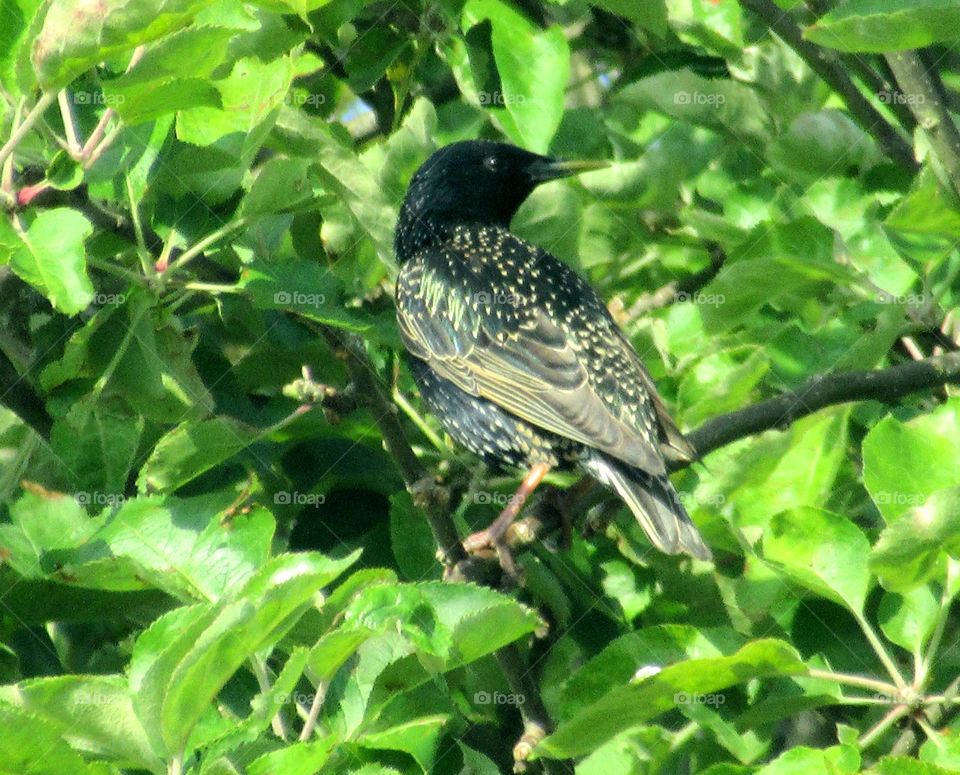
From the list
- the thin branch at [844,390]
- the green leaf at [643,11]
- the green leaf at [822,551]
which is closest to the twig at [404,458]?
the thin branch at [844,390]

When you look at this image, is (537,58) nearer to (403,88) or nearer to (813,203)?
(403,88)

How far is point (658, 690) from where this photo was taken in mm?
2408

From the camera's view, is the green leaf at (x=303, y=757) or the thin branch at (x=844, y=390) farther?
the thin branch at (x=844, y=390)

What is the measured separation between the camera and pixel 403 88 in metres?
3.88

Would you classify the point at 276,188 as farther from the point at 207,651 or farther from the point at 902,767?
the point at 902,767

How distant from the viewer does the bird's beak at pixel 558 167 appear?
4109mm

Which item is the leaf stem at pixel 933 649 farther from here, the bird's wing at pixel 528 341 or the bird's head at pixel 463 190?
the bird's head at pixel 463 190

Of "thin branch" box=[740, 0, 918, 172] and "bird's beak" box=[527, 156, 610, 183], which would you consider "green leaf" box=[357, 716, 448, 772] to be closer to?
"thin branch" box=[740, 0, 918, 172]

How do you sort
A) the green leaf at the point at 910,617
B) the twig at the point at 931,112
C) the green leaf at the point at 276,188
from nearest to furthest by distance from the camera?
1. the green leaf at the point at 910,617
2. the green leaf at the point at 276,188
3. the twig at the point at 931,112

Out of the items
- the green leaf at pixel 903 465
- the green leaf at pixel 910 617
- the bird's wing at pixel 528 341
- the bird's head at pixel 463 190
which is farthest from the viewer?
the bird's head at pixel 463 190

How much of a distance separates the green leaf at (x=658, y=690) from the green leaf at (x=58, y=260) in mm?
1113

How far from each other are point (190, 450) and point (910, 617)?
1.47 metres

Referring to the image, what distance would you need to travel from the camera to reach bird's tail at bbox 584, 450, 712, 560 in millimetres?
3336

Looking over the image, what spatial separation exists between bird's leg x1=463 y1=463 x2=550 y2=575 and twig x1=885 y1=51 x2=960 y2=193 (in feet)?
4.21
